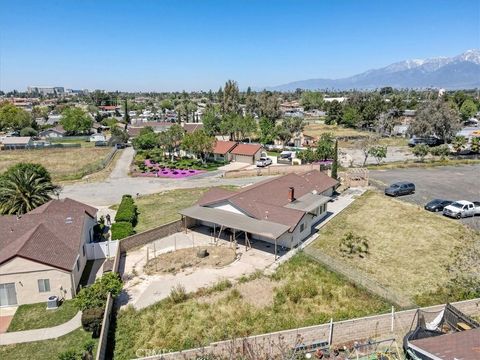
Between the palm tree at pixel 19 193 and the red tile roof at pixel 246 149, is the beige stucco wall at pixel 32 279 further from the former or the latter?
the red tile roof at pixel 246 149

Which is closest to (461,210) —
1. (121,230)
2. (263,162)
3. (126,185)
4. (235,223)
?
(235,223)

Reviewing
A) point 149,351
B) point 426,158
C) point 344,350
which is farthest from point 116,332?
point 426,158

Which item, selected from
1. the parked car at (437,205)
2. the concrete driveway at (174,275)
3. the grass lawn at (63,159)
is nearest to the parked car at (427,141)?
the parked car at (437,205)

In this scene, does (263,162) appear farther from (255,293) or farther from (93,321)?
(93,321)

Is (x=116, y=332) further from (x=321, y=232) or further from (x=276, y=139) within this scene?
(x=276, y=139)

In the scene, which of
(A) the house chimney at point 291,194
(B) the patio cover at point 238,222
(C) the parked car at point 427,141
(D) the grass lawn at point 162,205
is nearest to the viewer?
(B) the patio cover at point 238,222

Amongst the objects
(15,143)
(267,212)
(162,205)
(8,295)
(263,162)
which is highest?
(15,143)
